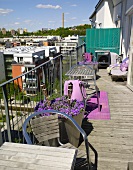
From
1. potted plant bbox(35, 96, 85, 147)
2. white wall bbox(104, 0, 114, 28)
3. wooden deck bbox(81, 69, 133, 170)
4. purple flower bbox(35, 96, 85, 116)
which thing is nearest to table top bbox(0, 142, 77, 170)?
potted plant bbox(35, 96, 85, 147)

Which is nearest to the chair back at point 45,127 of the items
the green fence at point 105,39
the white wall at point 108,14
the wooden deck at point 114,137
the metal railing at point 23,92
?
the metal railing at point 23,92

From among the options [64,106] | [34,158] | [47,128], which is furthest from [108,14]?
[34,158]

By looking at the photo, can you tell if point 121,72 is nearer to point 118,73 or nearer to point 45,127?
point 118,73

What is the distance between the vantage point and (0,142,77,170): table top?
1.36 m

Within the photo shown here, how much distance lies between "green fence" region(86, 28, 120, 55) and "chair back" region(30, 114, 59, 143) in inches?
282

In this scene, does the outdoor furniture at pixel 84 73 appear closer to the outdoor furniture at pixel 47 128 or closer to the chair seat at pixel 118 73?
the chair seat at pixel 118 73

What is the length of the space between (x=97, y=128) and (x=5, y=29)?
128 m

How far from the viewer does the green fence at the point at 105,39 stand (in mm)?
8703

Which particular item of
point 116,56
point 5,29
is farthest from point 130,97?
point 5,29

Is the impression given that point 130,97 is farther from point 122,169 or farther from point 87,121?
point 122,169

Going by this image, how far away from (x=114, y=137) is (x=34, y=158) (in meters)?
1.96

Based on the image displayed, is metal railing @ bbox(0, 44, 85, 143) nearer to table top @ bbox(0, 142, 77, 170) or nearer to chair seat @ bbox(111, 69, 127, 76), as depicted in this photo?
table top @ bbox(0, 142, 77, 170)

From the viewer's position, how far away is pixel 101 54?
8.50 metres

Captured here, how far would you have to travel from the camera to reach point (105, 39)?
874 cm
